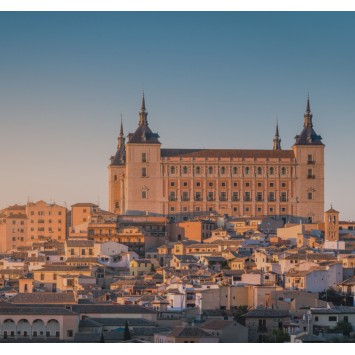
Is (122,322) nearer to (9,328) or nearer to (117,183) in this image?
(9,328)

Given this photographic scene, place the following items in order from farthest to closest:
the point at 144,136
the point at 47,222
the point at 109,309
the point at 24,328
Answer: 1. the point at 144,136
2. the point at 47,222
3. the point at 109,309
4. the point at 24,328

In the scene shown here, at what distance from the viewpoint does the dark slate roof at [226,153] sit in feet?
191

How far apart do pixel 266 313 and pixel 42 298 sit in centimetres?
548

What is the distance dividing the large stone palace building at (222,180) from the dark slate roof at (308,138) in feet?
0.13

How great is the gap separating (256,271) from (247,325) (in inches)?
284

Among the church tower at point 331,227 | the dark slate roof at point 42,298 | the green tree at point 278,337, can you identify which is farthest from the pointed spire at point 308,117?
the green tree at point 278,337

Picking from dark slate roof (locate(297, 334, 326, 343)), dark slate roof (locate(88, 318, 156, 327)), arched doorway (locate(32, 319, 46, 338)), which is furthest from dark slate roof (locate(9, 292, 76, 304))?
dark slate roof (locate(297, 334, 326, 343))

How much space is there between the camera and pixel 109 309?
3394 centimetres

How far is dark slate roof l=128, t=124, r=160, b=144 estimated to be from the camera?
2271 inches

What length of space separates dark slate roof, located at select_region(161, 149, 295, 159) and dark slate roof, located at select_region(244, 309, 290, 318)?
24232 mm

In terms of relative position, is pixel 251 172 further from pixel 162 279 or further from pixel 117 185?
pixel 162 279

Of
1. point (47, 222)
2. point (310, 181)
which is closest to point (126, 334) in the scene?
point (47, 222)

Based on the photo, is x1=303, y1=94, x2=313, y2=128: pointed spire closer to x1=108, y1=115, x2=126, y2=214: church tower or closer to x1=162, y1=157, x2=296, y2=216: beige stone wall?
x1=162, y1=157, x2=296, y2=216: beige stone wall

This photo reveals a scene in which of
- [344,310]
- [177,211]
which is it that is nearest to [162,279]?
[344,310]
